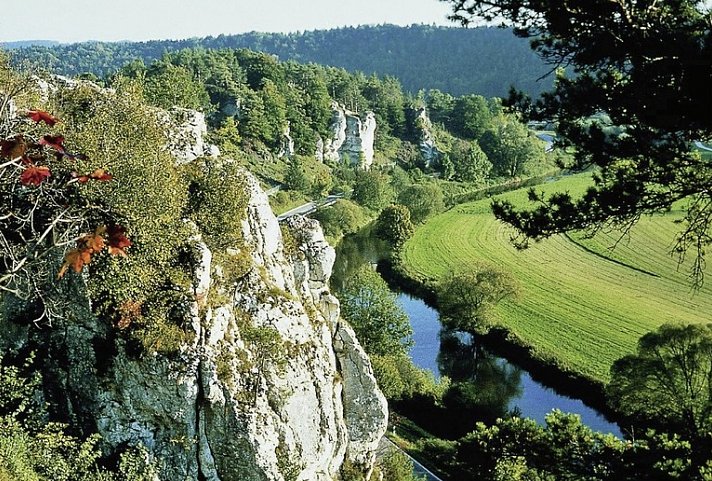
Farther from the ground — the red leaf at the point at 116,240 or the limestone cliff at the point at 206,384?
the red leaf at the point at 116,240

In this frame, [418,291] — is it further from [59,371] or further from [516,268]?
[59,371]

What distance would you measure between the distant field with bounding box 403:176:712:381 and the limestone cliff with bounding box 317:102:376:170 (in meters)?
21.5

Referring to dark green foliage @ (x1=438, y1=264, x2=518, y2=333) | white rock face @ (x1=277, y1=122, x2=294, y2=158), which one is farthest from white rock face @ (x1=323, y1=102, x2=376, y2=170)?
dark green foliage @ (x1=438, y1=264, x2=518, y2=333)

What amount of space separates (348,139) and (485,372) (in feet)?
169

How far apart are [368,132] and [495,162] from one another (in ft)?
63.9

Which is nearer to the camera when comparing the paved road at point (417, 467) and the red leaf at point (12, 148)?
the red leaf at point (12, 148)

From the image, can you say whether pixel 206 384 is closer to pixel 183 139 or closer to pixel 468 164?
pixel 183 139

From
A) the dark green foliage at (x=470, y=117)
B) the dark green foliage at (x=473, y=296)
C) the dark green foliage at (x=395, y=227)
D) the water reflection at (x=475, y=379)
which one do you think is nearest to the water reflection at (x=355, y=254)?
the dark green foliage at (x=395, y=227)

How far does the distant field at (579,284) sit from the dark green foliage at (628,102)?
50.0ft

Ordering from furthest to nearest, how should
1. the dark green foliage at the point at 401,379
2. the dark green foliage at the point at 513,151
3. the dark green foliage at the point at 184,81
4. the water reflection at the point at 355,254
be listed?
the dark green foliage at the point at 513,151 < the water reflection at the point at 355,254 < the dark green foliage at the point at 184,81 < the dark green foliage at the point at 401,379

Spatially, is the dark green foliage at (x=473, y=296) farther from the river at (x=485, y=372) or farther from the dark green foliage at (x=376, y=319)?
the dark green foliage at (x=376, y=319)

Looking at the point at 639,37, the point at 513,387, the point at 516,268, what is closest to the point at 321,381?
the point at 639,37

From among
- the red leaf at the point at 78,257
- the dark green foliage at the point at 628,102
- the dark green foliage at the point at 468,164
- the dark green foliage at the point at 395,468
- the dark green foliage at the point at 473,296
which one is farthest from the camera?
the dark green foliage at the point at 468,164

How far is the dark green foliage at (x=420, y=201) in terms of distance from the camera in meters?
59.0
